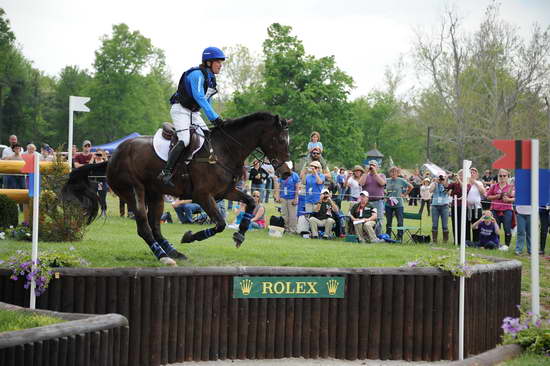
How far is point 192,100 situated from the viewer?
926cm

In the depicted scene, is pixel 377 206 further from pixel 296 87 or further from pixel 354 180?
pixel 296 87

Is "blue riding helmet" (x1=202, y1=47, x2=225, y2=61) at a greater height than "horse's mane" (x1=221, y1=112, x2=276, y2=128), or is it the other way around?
"blue riding helmet" (x1=202, y1=47, x2=225, y2=61)

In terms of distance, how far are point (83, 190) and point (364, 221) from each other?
661cm

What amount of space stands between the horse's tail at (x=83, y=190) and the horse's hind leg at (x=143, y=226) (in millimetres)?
886

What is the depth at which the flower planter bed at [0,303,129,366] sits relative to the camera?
17.9ft

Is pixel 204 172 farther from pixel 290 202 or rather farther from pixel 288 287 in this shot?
pixel 290 202

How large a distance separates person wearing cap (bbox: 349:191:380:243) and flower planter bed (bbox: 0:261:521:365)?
463 centimetres

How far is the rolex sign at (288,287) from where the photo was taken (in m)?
8.96

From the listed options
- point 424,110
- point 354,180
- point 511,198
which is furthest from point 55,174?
point 424,110

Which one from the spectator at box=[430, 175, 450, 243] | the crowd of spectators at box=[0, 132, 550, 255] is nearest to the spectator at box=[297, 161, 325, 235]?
the crowd of spectators at box=[0, 132, 550, 255]

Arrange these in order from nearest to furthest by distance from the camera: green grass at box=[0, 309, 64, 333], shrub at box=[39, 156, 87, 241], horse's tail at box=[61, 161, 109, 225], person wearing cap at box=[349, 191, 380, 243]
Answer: green grass at box=[0, 309, 64, 333] < horse's tail at box=[61, 161, 109, 225] < shrub at box=[39, 156, 87, 241] < person wearing cap at box=[349, 191, 380, 243]

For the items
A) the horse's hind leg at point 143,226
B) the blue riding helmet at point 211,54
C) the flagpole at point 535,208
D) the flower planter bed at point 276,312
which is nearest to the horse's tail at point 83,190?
the horse's hind leg at point 143,226

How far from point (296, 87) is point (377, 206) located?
27.8m

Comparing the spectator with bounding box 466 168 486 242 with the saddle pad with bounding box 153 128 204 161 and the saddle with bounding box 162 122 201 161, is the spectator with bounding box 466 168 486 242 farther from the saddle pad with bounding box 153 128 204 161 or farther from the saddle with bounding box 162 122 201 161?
the saddle pad with bounding box 153 128 204 161
